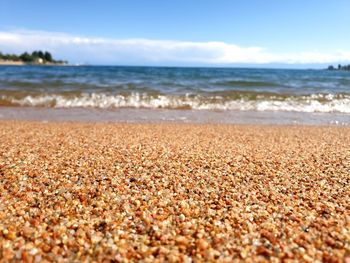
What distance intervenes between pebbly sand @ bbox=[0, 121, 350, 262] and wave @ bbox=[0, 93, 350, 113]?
8349mm

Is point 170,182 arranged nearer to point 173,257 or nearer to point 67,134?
point 173,257

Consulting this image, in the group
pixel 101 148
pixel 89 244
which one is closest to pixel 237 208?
pixel 89 244

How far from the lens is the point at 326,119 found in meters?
11.8

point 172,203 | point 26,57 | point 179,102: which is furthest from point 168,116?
point 26,57

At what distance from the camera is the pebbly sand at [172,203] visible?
2408 millimetres

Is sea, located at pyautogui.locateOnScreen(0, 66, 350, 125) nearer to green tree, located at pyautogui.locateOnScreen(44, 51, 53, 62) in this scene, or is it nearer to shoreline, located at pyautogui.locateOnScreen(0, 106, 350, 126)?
shoreline, located at pyautogui.locateOnScreen(0, 106, 350, 126)

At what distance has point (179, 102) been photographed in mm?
14641

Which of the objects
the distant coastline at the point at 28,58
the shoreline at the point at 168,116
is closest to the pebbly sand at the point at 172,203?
the shoreline at the point at 168,116

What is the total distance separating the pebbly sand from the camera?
2408 mm

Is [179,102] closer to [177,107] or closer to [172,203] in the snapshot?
[177,107]

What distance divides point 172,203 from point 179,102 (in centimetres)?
1163

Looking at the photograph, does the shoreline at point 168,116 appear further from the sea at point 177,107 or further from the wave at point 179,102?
the wave at point 179,102

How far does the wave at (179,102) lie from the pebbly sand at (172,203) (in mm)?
8349

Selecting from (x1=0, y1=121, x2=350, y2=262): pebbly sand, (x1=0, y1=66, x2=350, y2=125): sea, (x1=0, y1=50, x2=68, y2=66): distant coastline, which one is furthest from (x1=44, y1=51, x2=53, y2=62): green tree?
(x1=0, y1=121, x2=350, y2=262): pebbly sand
